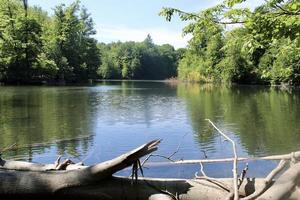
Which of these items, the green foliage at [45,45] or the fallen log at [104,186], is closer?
the fallen log at [104,186]

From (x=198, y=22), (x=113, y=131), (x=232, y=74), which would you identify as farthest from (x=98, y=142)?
(x=232, y=74)

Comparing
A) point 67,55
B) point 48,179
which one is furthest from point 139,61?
point 48,179

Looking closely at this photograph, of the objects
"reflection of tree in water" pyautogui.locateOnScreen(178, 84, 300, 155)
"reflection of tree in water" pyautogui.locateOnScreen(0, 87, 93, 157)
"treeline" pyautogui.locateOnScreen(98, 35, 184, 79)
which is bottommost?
"reflection of tree in water" pyautogui.locateOnScreen(178, 84, 300, 155)

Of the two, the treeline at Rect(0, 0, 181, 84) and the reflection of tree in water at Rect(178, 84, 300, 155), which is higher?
the treeline at Rect(0, 0, 181, 84)

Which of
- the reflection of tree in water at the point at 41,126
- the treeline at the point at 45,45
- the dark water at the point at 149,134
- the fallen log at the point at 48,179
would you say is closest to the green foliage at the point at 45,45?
the treeline at the point at 45,45

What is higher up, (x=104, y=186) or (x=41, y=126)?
(x=104, y=186)

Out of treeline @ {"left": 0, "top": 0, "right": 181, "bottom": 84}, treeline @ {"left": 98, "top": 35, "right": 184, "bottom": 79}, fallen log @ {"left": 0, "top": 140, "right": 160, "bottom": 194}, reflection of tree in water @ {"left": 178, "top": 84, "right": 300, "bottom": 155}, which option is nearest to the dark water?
reflection of tree in water @ {"left": 178, "top": 84, "right": 300, "bottom": 155}

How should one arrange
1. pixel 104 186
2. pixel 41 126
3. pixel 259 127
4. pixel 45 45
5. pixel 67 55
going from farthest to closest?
1. pixel 67 55
2. pixel 45 45
3. pixel 259 127
4. pixel 41 126
5. pixel 104 186

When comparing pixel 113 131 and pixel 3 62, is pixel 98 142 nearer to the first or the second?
pixel 113 131

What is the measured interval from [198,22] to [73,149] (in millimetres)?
5720

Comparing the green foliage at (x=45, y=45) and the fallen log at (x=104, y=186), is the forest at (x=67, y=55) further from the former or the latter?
the fallen log at (x=104, y=186)

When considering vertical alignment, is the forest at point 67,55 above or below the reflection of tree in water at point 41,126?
above

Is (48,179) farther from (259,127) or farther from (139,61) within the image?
(139,61)

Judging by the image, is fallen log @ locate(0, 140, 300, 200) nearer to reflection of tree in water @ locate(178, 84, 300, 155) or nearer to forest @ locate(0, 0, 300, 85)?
reflection of tree in water @ locate(178, 84, 300, 155)
